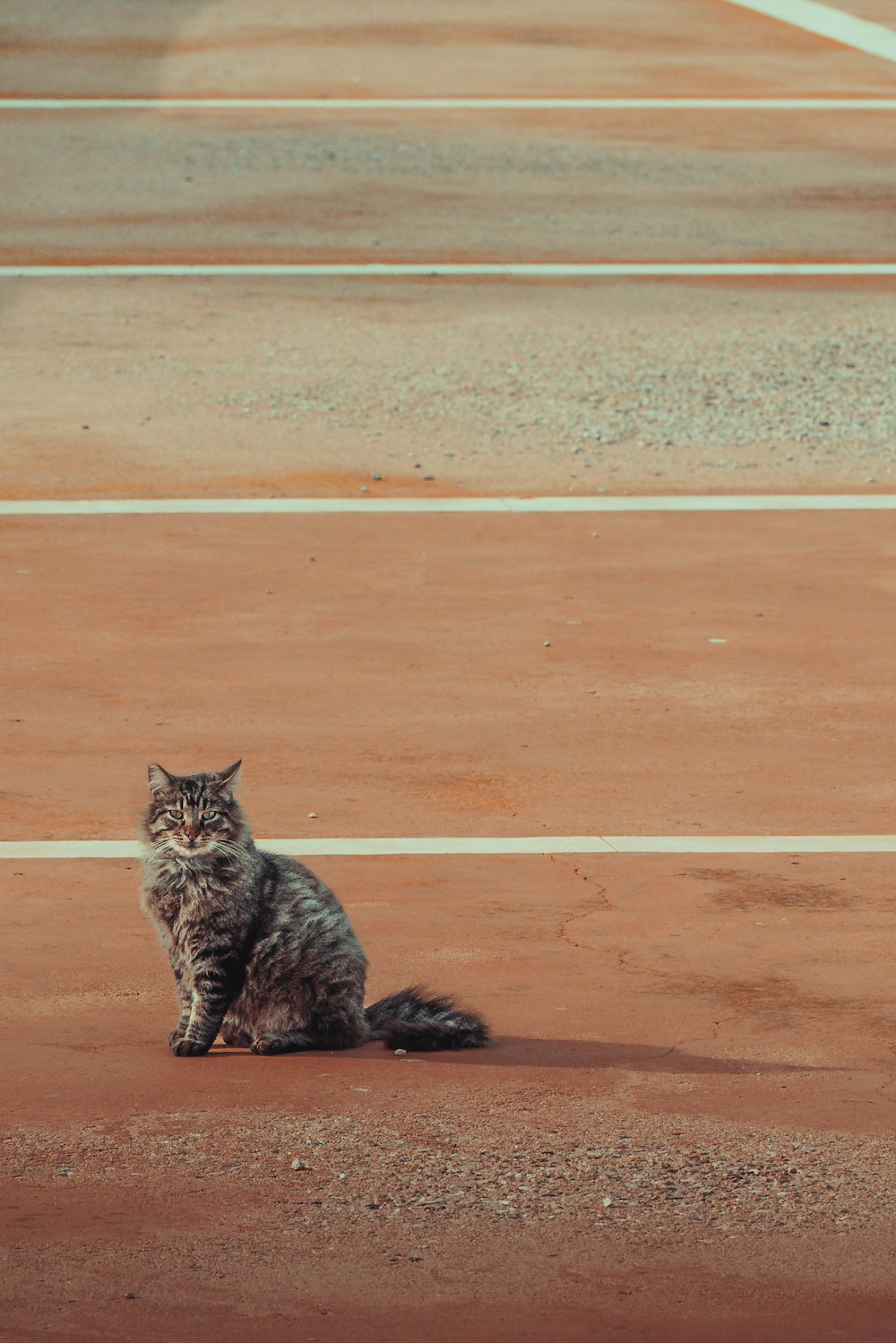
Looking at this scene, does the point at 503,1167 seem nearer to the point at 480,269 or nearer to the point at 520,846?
the point at 520,846

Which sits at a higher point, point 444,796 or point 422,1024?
point 444,796

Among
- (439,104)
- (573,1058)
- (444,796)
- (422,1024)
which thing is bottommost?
(573,1058)

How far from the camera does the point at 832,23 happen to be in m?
41.1

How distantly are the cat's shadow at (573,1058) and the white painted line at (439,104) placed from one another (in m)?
27.5

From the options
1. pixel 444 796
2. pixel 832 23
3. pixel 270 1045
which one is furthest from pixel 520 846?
pixel 832 23

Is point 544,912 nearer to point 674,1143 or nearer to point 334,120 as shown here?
point 674,1143

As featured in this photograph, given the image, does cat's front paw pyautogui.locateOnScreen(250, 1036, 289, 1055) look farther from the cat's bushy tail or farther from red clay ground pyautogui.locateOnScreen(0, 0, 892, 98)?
red clay ground pyautogui.locateOnScreen(0, 0, 892, 98)

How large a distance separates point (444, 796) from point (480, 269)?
1558 cm

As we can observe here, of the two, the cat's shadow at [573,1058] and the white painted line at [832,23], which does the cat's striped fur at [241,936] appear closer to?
the cat's shadow at [573,1058]

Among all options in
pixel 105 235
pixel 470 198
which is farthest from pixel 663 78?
pixel 105 235

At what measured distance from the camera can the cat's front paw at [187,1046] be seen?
7715 mm

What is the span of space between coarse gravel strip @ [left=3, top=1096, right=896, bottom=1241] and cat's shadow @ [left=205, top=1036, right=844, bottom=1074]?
434 mm

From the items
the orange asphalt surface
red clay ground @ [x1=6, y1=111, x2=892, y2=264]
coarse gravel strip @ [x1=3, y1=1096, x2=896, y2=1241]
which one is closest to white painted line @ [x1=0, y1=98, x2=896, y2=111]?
red clay ground @ [x1=6, y1=111, x2=892, y2=264]

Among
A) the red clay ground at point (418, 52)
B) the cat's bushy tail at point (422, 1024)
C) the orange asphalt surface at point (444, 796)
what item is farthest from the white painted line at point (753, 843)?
the red clay ground at point (418, 52)
